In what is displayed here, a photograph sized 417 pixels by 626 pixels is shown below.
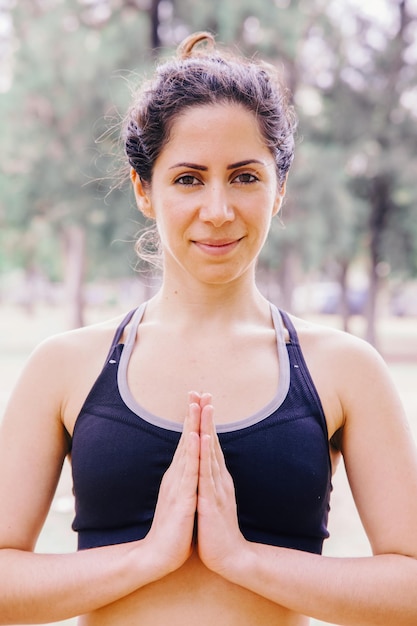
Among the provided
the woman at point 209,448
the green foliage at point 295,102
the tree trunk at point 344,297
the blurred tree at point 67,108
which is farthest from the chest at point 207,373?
the tree trunk at point 344,297

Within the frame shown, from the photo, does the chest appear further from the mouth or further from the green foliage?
the green foliage

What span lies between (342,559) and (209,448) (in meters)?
0.38

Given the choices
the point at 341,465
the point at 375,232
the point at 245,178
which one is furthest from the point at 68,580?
the point at 375,232

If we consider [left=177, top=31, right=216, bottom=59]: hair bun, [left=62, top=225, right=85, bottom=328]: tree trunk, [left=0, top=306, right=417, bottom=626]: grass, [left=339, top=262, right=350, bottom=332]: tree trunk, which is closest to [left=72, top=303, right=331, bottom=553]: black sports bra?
[left=177, top=31, right=216, bottom=59]: hair bun

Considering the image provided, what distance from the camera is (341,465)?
7.60 m

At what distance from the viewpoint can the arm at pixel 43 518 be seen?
4.75 ft

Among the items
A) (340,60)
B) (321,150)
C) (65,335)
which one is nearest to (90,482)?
(65,335)

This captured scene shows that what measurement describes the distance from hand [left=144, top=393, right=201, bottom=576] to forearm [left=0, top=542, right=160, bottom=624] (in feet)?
0.11

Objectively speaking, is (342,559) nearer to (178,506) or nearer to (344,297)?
(178,506)

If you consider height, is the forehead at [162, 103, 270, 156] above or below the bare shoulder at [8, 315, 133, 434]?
above

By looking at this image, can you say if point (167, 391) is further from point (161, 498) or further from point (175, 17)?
point (175, 17)

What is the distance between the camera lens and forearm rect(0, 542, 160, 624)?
1452 mm

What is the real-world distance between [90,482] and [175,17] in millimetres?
12243

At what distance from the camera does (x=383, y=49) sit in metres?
15.8
